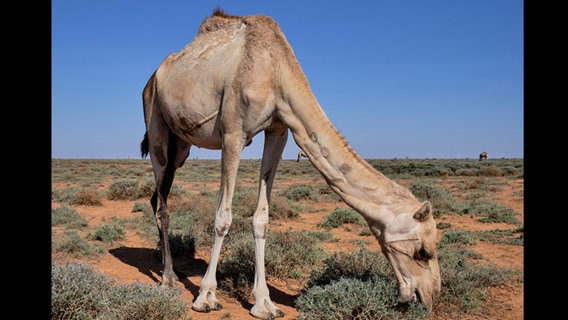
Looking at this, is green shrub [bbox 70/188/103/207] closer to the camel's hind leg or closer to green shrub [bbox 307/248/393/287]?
the camel's hind leg

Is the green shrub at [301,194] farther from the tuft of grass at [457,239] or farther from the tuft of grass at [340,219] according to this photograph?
the tuft of grass at [457,239]

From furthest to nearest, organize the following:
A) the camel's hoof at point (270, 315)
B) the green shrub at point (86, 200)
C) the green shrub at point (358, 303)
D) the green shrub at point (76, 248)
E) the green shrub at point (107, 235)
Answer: the green shrub at point (86, 200) → the green shrub at point (107, 235) → the green shrub at point (76, 248) → the camel's hoof at point (270, 315) → the green shrub at point (358, 303)

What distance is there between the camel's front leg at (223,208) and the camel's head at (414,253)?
1.89m

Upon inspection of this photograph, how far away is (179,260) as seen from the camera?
718 centimetres

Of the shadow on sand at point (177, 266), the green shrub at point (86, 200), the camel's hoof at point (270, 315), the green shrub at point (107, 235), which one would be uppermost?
the green shrub at point (86, 200)

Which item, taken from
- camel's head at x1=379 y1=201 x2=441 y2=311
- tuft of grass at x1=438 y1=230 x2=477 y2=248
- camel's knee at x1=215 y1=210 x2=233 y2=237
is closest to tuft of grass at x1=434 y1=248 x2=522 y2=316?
camel's head at x1=379 y1=201 x2=441 y2=311

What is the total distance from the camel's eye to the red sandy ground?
1225 millimetres

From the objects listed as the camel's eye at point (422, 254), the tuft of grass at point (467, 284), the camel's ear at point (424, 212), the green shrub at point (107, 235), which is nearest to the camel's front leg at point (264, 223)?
the camel's eye at point (422, 254)

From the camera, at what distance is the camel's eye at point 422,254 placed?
351 centimetres

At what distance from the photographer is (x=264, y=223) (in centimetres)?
470

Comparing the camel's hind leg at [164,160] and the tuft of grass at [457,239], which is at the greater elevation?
the camel's hind leg at [164,160]

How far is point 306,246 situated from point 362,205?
3.34 m

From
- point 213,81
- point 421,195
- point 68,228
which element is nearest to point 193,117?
point 213,81

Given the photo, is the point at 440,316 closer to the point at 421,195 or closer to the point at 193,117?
the point at 193,117
